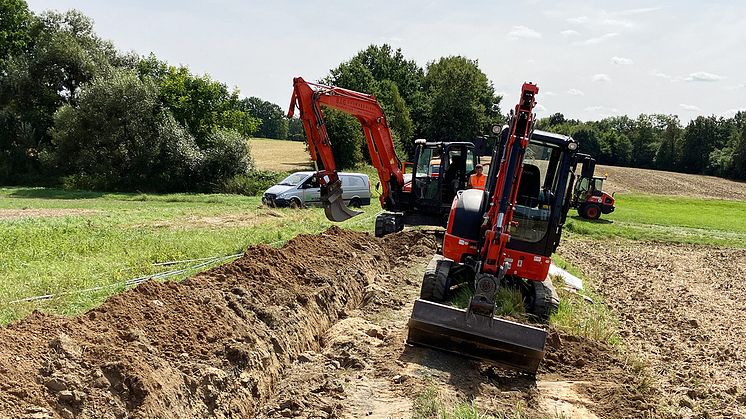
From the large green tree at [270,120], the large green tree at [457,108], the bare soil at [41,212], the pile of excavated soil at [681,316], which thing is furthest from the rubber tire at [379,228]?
the large green tree at [270,120]

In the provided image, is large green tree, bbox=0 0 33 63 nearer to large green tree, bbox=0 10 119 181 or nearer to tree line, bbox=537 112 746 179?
large green tree, bbox=0 10 119 181

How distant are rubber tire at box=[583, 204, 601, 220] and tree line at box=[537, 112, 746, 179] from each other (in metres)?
44.1

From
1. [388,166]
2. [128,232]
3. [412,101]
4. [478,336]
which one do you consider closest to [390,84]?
[412,101]

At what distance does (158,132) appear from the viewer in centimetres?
3189

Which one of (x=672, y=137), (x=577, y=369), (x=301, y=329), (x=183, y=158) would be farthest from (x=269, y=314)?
(x=672, y=137)

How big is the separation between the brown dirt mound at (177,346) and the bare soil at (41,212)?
11.9 metres

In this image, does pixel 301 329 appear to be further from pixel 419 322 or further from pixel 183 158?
pixel 183 158

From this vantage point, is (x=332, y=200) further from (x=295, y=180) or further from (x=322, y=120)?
(x=295, y=180)

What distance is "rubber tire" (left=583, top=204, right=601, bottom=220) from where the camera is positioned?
1070 inches

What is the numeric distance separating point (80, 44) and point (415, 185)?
28651 millimetres

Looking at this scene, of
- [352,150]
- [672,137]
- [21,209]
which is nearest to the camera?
[21,209]

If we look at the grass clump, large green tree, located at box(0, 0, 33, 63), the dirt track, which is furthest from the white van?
large green tree, located at box(0, 0, 33, 63)

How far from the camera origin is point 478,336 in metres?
6.93

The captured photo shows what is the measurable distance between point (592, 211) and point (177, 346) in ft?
81.9
